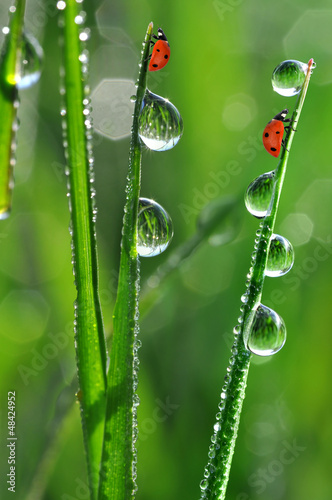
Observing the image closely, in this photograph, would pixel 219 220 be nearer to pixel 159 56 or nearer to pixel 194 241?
pixel 194 241

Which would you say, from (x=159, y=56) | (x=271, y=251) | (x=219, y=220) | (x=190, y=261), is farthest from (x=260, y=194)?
(x=190, y=261)

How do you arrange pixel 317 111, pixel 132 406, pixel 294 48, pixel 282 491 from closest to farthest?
pixel 132 406 → pixel 282 491 → pixel 317 111 → pixel 294 48

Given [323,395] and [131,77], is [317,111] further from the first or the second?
[323,395]

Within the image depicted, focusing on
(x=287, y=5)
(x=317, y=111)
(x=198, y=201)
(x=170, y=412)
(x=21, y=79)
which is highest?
(x=287, y=5)

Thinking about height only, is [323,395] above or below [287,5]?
below

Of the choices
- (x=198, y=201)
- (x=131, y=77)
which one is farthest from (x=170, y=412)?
(x=131, y=77)

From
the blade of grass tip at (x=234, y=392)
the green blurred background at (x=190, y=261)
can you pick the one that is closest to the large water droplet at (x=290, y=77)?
the blade of grass tip at (x=234, y=392)

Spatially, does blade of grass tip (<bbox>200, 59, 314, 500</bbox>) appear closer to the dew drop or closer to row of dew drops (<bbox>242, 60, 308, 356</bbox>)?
row of dew drops (<bbox>242, 60, 308, 356</bbox>)
